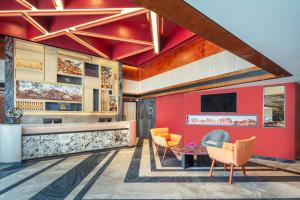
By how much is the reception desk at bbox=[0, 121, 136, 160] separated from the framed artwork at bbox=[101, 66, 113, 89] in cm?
230

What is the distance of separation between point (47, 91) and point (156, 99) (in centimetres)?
523

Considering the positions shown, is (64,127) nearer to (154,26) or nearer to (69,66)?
(69,66)

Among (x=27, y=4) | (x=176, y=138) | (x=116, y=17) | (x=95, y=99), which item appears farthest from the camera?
(x=95, y=99)

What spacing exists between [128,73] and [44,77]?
458 centimetres

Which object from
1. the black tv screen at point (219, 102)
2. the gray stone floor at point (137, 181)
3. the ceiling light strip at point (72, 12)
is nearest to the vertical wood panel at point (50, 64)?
the ceiling light strip at point (72, 12)

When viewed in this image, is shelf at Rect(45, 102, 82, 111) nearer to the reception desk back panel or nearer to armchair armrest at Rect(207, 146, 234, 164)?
the reception desk back panel

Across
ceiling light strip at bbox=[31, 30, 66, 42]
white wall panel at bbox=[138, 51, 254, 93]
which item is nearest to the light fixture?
ceiling light strip at bbox=[31, 30, 66, 42]

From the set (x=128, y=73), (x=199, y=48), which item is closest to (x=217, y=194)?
(x=199, y=48)

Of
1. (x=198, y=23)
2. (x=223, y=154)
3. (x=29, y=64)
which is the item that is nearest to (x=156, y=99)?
Result: (x=29, y=64)

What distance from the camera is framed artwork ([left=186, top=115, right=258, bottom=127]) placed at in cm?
597

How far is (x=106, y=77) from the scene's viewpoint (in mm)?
8586

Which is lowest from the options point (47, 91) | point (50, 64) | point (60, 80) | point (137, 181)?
point (137, 181)

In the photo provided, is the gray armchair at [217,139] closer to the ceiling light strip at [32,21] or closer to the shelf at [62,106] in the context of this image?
the shelf at [62,106]

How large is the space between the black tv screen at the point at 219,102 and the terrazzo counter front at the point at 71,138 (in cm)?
314
